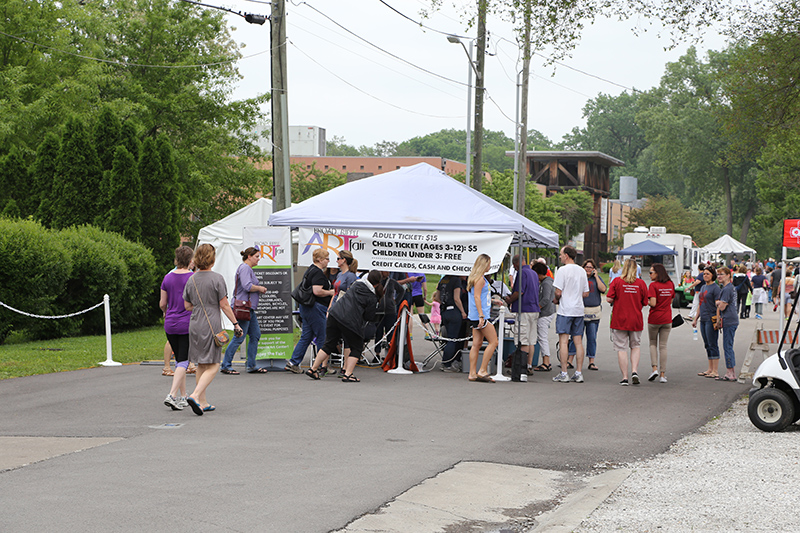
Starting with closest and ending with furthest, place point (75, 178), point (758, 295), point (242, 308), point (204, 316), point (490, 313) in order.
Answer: point (204, 316)
point (242, 308)
point (490, 313)
point (75, 178)
point (758, 295)

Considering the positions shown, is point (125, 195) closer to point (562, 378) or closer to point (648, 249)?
point (562, 378)

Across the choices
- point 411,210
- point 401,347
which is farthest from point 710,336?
point 411,210

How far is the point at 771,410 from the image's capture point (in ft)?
30.9

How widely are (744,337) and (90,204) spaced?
17507 millimetres

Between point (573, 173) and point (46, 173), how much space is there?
6712 centimetres

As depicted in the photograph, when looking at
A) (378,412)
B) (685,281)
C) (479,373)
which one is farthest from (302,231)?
(685,281)

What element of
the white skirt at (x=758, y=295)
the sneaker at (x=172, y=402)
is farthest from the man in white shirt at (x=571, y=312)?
the white skirt at (x=758, y=295)

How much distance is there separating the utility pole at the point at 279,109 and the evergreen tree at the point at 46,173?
27.1 feet

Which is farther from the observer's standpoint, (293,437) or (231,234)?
(231,234)

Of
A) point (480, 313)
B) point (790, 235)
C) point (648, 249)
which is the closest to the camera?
point (480, 313)

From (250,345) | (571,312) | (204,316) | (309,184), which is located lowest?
(250,345)

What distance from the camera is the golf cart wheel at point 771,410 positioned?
9.28 metres

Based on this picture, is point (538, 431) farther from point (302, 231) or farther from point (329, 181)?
point (329, 181)

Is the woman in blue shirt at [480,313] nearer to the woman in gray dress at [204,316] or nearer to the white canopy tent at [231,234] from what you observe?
the woman in gray dress at [204,316]
